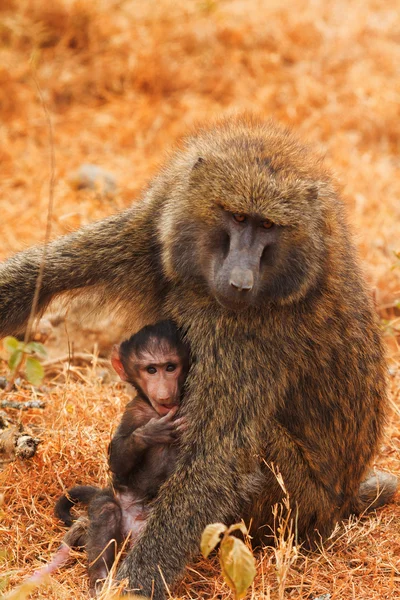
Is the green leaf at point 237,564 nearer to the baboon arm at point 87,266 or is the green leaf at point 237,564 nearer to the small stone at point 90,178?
the baboon arm at point 87,266

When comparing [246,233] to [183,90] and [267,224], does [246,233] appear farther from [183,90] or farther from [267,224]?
[183,90]

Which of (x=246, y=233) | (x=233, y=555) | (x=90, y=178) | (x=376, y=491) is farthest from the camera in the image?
(x=90, y=178)

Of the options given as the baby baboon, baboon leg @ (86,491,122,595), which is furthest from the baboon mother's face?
baboon leg @ (86,491,122,595)

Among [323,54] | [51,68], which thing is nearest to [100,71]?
[51,68]

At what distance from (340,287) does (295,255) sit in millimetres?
326

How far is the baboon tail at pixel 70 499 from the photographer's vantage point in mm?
3633

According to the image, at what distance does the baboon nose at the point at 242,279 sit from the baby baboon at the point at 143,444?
0.46 meters

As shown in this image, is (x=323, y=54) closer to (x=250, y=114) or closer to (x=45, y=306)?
(x=250, y=114)

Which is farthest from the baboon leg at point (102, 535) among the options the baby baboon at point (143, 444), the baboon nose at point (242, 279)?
the baboon nose at point (242, 279)

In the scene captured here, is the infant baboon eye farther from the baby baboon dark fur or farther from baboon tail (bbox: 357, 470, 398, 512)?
baboon tail (bbox: 357, 470, 398, 512)

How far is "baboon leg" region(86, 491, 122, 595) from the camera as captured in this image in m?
3.22

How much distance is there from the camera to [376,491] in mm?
3875

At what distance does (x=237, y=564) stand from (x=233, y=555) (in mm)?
28

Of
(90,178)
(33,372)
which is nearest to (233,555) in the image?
(33,372)
